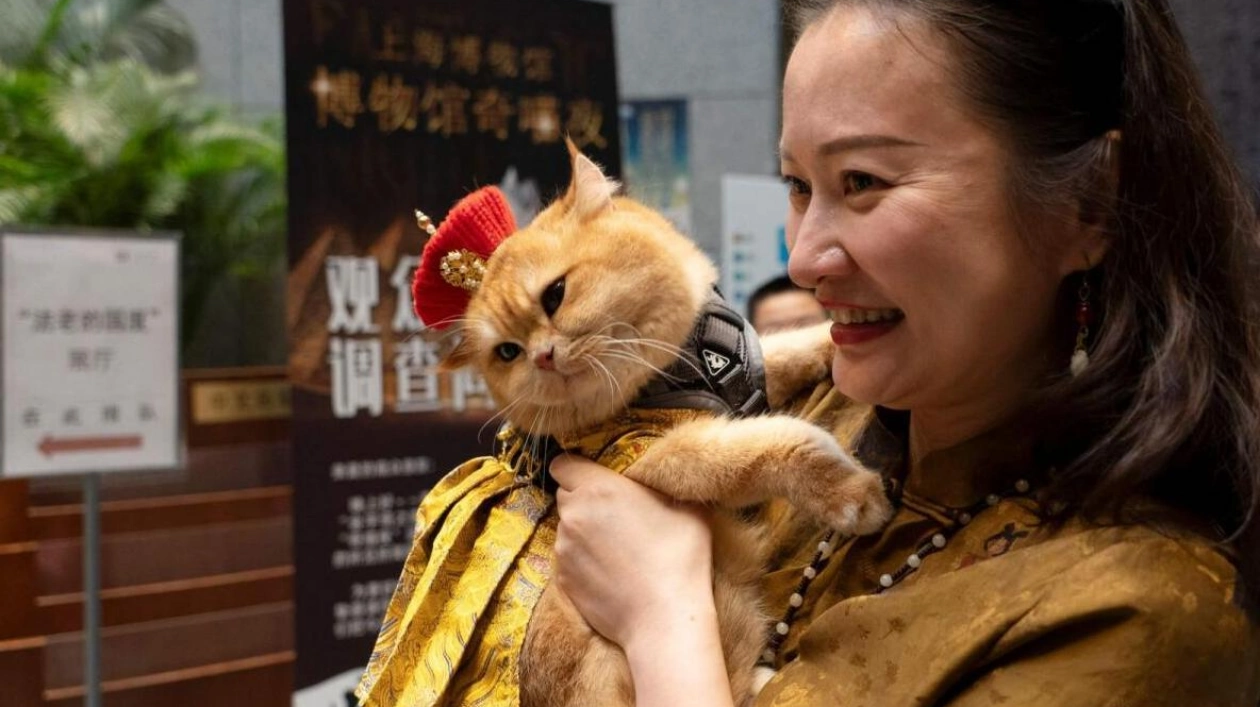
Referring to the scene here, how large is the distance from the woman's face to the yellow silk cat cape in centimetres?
28

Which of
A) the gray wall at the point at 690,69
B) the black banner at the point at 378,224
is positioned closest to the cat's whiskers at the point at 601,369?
the black banner at the point at 378,224

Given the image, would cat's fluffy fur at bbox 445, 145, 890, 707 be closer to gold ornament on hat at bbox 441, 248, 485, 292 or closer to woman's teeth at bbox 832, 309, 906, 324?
gold ornament on hat at bbox 441, 248, 485, 292

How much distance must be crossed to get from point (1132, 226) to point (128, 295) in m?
2.18

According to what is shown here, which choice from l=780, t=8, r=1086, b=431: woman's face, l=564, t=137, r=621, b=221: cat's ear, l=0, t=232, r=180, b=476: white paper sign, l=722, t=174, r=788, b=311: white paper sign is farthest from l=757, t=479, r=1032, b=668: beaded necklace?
l=722, t=174, r=788, b=311: white paper sign

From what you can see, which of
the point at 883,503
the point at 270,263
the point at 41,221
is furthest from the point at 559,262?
the point at 270,263

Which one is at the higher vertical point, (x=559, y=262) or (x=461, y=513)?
(x=559, y=262)

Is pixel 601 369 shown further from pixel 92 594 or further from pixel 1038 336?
pixel 92 594

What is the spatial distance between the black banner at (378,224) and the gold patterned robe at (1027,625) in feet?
5.57

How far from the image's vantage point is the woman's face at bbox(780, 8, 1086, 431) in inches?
36.6

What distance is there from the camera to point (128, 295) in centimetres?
247

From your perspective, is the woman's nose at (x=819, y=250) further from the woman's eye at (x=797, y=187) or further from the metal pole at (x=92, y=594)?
the metal pole at (x=92, y=594)

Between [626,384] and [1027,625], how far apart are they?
0.52 metres

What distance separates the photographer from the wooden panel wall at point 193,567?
310 centimetres

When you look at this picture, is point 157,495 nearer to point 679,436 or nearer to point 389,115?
point 389,115
